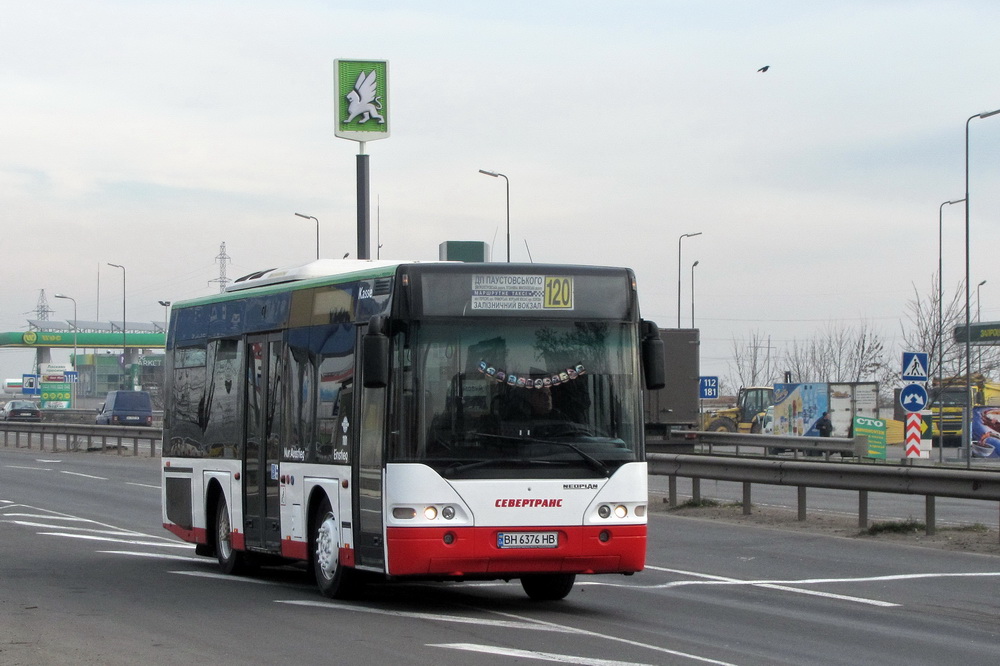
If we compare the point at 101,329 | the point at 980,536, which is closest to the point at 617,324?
the point at 980,536

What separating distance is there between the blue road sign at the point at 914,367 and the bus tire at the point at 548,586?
1507 cm

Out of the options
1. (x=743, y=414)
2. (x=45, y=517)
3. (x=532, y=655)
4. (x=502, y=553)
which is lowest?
(x=45, y=517)

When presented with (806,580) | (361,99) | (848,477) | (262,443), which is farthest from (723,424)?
(262,443)

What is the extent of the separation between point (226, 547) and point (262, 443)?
1655 mm

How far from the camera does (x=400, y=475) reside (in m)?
9.95

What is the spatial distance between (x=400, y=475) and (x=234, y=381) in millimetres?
4048

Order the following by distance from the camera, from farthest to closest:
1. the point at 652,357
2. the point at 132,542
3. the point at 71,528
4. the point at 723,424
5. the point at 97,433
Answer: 1. the point at 723,424
2. the point at 97,433
3. the point at 71,528
4. the point at 132,542
5. the point at 652,357

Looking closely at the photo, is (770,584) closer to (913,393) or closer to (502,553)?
(502,553)

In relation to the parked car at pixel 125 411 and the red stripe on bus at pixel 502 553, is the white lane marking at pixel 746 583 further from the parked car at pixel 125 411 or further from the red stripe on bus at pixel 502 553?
the parked car at pixel 125 411

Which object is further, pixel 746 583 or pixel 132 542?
pixel 132 542

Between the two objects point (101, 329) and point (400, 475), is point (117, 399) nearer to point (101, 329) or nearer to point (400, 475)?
point (400, 475)

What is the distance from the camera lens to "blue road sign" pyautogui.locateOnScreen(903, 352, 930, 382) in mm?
24672

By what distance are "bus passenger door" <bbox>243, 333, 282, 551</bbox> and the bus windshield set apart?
2.71 m

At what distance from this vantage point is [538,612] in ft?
34.2
